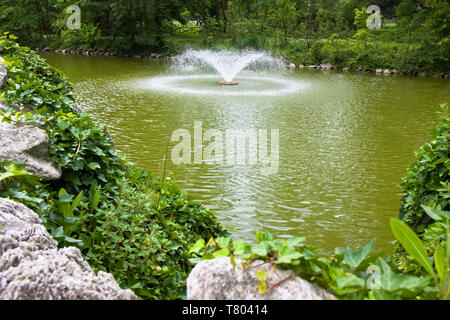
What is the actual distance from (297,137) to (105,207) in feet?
19.6

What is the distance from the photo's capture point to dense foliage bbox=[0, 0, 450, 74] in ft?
66.6

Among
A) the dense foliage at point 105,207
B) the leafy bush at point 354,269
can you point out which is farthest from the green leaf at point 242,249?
the dense foliage at point 105,207

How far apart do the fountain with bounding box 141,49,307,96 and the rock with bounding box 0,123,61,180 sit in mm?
10260

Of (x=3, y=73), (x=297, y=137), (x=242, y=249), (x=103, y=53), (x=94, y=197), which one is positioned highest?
(x=103, y=53)

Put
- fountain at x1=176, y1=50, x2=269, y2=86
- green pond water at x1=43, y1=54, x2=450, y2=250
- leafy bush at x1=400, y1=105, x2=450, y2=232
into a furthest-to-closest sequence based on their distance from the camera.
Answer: fountain at x1=176, y1=50, x2=269, y2=86, green pond water at x1=43, y1=54, x2=450, y2=250, leafy bush at x1=400, y1=105, x2=450, y2=232

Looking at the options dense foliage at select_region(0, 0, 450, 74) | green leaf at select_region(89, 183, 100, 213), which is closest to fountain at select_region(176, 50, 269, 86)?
dense foliage at select_region(0, 0, 450, 74)

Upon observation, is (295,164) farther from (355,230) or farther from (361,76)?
(361,76)

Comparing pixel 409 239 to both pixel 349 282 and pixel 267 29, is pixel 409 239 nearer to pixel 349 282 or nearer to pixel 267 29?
pixel 349 282

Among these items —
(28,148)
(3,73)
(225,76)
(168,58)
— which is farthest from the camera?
(168,58)

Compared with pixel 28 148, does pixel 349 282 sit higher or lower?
lower

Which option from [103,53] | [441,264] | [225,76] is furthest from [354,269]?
[103,53]

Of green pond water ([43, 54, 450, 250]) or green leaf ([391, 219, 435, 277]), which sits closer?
green leaf ([391, 219, 435, 277])

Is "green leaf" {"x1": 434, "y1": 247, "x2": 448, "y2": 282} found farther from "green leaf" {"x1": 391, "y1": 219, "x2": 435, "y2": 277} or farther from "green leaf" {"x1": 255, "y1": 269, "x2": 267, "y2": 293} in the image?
"green leaf" {"x1": 255, "y1": 269, "x2": 267, "y2": 293}

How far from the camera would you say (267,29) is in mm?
28375
